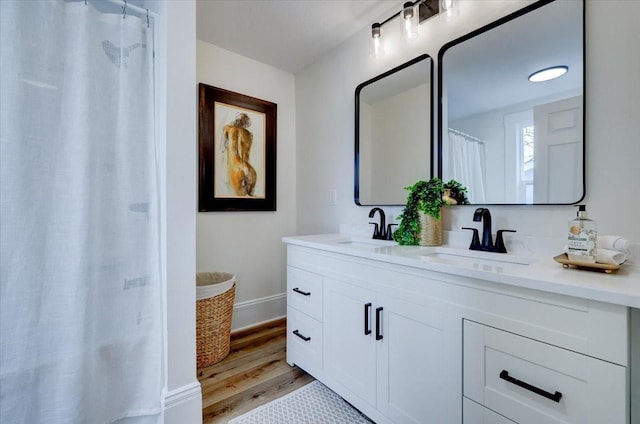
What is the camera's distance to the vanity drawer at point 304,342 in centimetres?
167

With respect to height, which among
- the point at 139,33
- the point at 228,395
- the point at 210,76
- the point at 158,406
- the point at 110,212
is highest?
the point at 210,76

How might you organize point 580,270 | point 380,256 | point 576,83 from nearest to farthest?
point 580,270 → point 576,83 → point 380,256

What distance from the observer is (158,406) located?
1.29 metres

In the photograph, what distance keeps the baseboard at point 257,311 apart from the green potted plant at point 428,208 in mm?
1528

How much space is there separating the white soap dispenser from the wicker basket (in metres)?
1.88

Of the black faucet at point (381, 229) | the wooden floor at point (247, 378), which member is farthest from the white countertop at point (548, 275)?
the wooden floor at point (247, 378)

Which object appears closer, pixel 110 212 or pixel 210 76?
pixel 110 212

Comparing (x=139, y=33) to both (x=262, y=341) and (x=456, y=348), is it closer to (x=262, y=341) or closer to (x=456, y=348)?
(x=456, y=348)

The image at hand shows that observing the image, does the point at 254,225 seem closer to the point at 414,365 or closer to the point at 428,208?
the point at 428,208

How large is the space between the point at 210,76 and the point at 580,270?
2.55 m

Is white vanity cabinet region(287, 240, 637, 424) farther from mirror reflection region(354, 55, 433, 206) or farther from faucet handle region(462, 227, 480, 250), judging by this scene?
mirror reflection region(354, 55, 433, 206)

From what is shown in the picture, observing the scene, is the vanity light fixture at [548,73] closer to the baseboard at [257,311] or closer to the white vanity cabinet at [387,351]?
the white vanity cabinet at [387,351]

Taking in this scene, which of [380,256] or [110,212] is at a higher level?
[110,212]

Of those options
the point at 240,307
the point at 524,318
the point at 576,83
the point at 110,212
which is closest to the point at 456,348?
the point at 524,318
